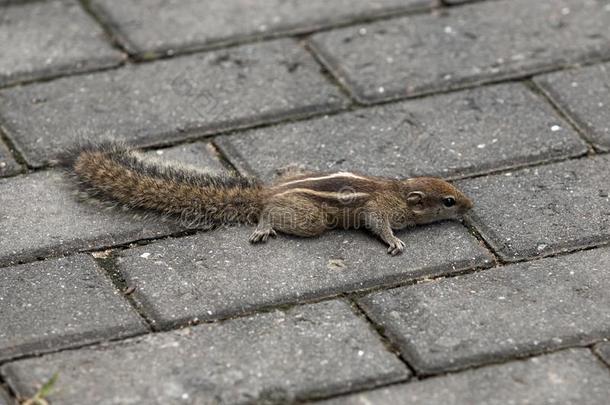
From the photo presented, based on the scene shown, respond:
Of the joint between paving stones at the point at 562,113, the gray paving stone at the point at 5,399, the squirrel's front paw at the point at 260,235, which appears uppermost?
the joint between paving stones at the point at 562,113

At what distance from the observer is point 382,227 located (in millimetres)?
5992

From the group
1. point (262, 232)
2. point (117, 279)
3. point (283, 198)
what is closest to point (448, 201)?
point (283, 198)

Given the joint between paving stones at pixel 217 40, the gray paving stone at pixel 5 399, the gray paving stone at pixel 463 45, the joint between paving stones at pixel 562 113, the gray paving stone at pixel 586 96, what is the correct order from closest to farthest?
the gray paving stone at pixel 5 399
the joint between paving stones at pixel 562 113
the gray paving stone at pixel 586 96
the gray paving stone at pixel 463 45
the joint between paving stones at pixel 217 40

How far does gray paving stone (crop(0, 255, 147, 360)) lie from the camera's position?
525 centimetres

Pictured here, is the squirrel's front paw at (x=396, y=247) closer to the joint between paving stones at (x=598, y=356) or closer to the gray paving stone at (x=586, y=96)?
the joint between paving stones at (x=598, y=356)

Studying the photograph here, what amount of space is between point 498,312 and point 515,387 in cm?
53

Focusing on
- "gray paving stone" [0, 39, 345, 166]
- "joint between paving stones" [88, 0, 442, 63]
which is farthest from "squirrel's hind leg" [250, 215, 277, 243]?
"joint between paving stones" [88, 0, 442, 63]

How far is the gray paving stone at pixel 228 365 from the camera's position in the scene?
4.93m

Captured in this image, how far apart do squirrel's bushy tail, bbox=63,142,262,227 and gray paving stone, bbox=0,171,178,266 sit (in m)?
0.09

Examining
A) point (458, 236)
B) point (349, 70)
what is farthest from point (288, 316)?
point (349, 70)

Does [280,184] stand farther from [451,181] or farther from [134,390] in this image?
[134,390]

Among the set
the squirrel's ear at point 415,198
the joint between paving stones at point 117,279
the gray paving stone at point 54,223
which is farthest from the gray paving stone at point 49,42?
the squirrel's ear at point 415,198

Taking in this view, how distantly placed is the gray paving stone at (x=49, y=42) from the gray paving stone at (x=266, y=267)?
1.99m

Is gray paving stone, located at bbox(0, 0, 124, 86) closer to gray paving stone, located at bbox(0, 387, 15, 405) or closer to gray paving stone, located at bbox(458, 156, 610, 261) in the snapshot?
gray paving stone, located at bbox(458, 156, 610, 261)
